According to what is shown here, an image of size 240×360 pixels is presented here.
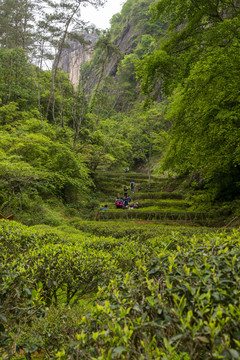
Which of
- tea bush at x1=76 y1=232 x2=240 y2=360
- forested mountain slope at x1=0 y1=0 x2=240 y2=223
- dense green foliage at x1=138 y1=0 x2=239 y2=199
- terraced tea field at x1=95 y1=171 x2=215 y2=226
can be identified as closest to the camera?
tea bush at x1=76 y1=232 x2=240 y2=360

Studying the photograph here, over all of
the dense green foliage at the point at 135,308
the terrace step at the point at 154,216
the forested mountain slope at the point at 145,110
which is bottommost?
the terrace step at the point at 154,216

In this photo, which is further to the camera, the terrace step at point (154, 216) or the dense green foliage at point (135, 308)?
the terrace step at point (154, 216)

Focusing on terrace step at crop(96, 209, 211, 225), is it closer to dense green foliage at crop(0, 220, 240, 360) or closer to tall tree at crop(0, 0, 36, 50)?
dense green foliage at crop(0, 220, 240, 360)

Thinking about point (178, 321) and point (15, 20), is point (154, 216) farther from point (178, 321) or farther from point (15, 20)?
point (15, 20)

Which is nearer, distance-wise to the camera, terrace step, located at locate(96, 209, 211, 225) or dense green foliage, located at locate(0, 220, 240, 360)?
dense green foliage, located at locate(0, 220, 240, 360)

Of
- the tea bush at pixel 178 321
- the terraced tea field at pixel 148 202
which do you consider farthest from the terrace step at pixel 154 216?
the tea bush at pixel 178 321

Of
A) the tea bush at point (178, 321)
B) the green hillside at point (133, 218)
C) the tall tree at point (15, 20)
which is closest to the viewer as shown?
the tea bush at point (178, 321)

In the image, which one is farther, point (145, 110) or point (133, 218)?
point (133, 218)

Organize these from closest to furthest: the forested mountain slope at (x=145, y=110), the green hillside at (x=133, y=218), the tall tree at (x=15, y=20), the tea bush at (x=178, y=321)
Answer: the tea bush at (x=178, y=321) → the green hillside at (x=133, y=218) → the forested mountain slope at (x=145, y=110) → the tall tree at (x=15, y=20)

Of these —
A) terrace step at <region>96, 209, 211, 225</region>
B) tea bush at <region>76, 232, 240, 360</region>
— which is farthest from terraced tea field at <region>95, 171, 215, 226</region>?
tea bush at <region>76, 232, 240, 360</region>

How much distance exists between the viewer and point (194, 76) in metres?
6.17

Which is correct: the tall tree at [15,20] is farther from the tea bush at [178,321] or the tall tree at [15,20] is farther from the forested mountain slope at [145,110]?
the tea bush at [178,321]

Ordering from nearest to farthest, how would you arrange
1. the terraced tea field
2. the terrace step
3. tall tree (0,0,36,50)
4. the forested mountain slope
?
the forested mountain slope
the terrace step
the terraced tea field
tall tree (0,0,36,50)

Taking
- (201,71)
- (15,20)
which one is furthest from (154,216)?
(15,20)
